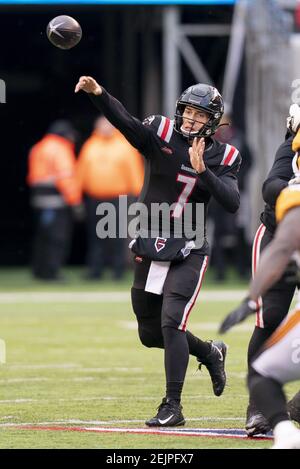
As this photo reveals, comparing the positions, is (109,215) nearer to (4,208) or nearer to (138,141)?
(4,208)

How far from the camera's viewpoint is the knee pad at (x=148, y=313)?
25.0 ft

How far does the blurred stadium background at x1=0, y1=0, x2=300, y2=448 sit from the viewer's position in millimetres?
8680

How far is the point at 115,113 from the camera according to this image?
7.39m

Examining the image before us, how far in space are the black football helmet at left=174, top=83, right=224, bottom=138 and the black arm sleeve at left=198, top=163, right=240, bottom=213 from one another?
29 centimetres

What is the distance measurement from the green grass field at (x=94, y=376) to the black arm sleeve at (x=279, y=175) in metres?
1.34

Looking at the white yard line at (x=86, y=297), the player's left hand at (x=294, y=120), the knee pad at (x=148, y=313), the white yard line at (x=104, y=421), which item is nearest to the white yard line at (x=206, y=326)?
the white yard line at (x=86, y=297)

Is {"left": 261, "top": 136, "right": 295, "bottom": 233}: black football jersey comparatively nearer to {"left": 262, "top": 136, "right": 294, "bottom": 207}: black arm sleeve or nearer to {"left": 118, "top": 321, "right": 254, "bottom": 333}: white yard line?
{"left": 262, "top": 136, "right": 294, "bottom": 207}: black arm sleeve

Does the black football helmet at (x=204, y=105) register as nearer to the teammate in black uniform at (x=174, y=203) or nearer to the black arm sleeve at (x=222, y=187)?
the teammate in black uniform at (x=174, y=203)

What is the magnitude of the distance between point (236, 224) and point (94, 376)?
838 centimetres

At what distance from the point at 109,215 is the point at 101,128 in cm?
126

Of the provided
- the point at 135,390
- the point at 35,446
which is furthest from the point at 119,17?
the point at 35,446

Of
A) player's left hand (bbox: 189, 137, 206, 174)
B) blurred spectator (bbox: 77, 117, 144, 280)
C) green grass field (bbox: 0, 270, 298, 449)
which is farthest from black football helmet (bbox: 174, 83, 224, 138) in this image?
blurred spectator (bbox: 77, 117, 144, 280)

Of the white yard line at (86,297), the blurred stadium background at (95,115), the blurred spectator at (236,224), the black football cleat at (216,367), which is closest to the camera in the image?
the black football cleat at (216,367)

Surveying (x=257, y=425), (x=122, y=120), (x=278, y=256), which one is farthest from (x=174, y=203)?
(x=278, y=256)
